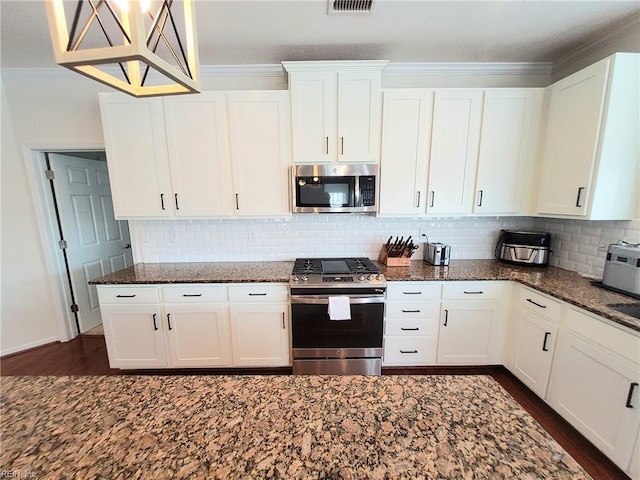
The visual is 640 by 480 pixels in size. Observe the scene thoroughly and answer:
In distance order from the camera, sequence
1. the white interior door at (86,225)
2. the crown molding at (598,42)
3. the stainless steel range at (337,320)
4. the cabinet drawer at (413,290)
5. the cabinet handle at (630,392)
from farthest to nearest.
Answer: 1. the white interior door at (86,225)
2. the cabinet drawer at (413,290)
3. the stainless steel range at (337,320)
4. the crown molding at (598,42)
5. the cabinet handle at (630,392)

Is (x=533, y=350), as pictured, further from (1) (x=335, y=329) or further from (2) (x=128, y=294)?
(2) (x=128, y=294)

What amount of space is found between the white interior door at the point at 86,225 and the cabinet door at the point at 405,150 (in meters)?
3.39

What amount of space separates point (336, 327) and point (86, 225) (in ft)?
10.4

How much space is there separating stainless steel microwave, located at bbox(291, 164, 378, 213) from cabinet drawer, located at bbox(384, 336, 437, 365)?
1200mm

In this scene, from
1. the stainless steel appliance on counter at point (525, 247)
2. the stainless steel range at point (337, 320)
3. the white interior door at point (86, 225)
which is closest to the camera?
the stainless steel range at point (337, 320)

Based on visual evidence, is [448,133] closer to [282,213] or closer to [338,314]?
[282,213]

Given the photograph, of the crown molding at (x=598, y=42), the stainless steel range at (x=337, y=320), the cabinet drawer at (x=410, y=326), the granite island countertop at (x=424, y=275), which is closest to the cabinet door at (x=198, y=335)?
the granite island countertop at (x=424, y=275)

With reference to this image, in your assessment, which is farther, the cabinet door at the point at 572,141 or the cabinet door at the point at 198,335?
the cabinet door at the point at 198,335

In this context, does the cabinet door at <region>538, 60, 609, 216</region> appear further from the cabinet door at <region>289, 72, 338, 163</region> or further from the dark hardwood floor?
the cabinet door at <region>289, 72, 338, 163</region>

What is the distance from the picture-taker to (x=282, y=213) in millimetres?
2350

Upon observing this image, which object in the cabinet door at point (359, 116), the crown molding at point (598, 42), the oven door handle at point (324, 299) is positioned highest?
the crown molding at point (598, 42)

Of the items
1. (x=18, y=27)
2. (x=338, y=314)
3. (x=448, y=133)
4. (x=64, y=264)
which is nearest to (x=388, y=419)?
(x=338, y=314)

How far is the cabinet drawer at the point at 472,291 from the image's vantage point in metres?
2.15

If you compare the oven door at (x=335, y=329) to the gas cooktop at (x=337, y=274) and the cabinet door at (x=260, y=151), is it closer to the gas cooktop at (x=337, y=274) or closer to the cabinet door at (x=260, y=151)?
the gas cooktop at (x=337, y=274)
